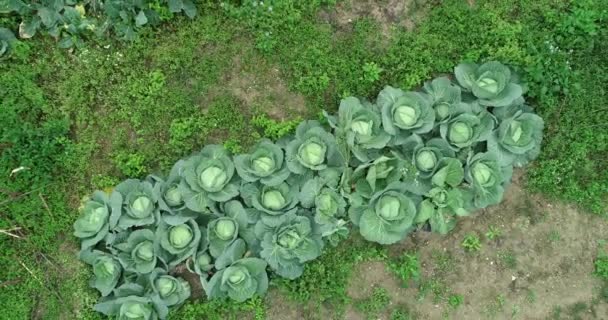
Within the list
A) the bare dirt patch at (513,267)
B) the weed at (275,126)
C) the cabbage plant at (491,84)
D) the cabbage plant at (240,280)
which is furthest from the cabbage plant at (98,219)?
the cabbage plant at (491,84)

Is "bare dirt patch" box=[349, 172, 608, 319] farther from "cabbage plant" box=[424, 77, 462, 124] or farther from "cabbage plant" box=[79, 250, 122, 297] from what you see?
"cabbage plant" box=[79, 250, 122, 297]

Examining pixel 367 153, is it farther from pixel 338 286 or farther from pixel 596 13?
pixel 596 13

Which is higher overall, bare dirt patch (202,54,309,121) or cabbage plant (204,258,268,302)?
bare dirt patch (202,54,309,121)

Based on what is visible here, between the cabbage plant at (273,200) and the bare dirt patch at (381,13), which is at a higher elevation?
the bare dirt patch at (381,13)

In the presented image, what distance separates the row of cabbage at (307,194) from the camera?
6.12 m

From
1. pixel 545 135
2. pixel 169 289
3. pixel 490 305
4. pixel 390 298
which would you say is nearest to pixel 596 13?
pixel 545 135

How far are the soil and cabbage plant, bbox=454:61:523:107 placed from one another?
102 centimetres

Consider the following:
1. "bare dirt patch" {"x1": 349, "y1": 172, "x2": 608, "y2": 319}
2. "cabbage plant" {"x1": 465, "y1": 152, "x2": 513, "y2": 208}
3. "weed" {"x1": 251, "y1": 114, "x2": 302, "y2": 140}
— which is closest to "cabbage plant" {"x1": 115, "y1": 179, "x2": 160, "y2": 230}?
"weed" {"x1": 251, "y1": 114, "x2": 302, "y2": 140}

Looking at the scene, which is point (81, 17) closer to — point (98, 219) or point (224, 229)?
point (98, 219)

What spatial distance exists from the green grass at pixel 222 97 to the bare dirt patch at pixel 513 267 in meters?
0.16

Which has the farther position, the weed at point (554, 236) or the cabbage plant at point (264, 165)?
the weed at point (554, 236)

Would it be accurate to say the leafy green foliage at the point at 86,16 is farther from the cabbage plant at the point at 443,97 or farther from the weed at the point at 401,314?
the weed at the point at 401,314

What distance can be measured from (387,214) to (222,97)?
2232 millimetres

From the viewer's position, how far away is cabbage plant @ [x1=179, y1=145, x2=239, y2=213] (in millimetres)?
6117
